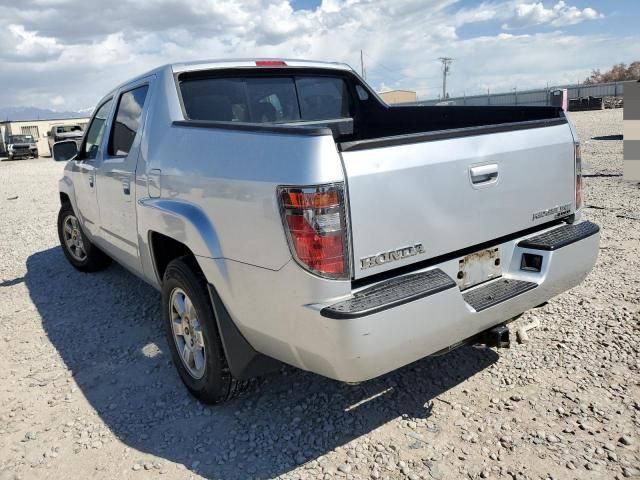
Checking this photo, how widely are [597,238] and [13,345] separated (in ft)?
14.4

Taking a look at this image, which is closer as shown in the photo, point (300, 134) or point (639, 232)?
point (300, 134)

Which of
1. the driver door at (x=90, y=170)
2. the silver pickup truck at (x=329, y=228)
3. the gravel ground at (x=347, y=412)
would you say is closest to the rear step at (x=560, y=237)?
the silver pickup truck at (x=329, y=228)

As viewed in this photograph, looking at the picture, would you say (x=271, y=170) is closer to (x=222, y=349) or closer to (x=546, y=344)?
(x=222, y=349)

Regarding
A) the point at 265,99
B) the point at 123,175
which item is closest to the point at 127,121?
the point at 123,175

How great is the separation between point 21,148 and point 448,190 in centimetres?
3770

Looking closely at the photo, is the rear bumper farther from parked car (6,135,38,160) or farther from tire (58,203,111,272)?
parked car (6,135,38,160)

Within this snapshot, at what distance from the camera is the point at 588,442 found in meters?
2.60

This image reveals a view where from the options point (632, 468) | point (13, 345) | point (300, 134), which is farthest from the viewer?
point (13, 345)

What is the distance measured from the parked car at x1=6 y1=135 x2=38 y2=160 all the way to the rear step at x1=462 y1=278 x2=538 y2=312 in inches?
1481

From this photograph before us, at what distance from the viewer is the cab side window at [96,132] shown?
4.72 metres

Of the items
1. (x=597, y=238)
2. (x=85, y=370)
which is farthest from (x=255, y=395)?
(x=597, y=238)

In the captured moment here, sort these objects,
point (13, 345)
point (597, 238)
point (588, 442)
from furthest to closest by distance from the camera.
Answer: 1. point (13, 345)
2. point (597, 238)
3. point (588, 442)

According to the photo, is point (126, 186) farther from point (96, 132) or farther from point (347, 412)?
point (347, 412)

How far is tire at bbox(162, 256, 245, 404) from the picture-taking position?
2.90 metres
